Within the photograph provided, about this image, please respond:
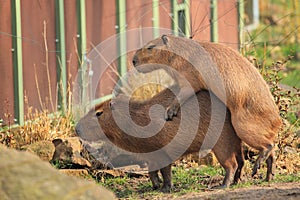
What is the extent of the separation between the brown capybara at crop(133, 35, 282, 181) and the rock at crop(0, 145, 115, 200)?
2.79 metres

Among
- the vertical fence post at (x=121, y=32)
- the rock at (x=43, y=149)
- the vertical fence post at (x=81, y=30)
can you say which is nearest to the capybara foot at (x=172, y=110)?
the rock at (x=43, y=149)

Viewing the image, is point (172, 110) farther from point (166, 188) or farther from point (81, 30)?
point (81, 30)

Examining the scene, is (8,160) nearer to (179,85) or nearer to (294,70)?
(179,85)

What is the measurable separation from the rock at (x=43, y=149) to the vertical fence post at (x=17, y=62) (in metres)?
0.75

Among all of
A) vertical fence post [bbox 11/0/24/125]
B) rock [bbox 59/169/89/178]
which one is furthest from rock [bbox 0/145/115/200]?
vertical fence post [bbox 11/0/24/125]

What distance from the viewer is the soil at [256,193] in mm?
7266

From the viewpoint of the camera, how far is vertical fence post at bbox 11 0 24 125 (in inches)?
380

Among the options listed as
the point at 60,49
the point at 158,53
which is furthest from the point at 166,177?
the point at 60,49

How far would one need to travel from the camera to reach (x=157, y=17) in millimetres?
12859

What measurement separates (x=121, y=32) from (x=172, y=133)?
12.7ft

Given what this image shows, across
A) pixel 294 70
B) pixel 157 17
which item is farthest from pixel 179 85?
pixel 294 70

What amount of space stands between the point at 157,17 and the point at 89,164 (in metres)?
4.07

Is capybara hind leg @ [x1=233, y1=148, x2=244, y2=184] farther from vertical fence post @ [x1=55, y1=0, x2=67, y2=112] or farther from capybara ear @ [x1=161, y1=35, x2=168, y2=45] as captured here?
vertical fence post @ [x1=55, y1=0, x2=67, y2=112]

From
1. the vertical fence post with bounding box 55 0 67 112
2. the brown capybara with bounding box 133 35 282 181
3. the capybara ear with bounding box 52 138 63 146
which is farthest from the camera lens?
the vertical fence post with bounding box 55 0 67 112
